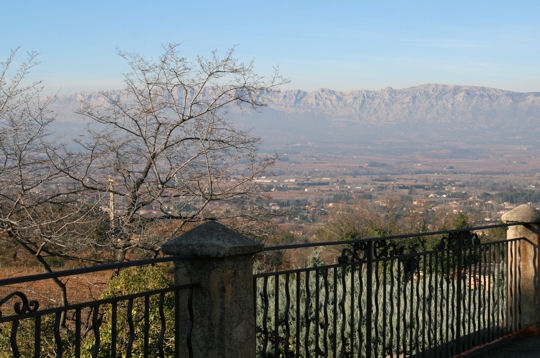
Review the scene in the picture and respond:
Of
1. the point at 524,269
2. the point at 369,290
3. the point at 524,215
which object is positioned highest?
the point at 524,215

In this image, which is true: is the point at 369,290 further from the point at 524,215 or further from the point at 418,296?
the point at 524,215

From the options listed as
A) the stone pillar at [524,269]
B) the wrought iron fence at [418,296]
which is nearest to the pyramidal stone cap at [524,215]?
the stone pillar at [524,269]

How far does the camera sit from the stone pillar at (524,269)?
666 centimetres

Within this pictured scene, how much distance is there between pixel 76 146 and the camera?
14.1m

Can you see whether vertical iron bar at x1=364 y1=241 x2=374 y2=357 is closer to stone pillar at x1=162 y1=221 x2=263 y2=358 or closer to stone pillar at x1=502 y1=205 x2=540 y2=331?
stone pillar at x1=162 y1=221 x2=263 y2=358

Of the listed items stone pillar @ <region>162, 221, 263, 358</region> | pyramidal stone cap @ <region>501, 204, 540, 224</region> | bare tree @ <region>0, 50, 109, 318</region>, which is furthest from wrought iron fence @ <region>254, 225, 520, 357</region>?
bare tree @ <region>0, 50, 109, 318</region>

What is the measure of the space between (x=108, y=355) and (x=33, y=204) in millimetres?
5203

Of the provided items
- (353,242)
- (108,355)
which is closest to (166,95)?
(108,355)

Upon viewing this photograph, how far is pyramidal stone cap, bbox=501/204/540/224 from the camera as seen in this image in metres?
6.62

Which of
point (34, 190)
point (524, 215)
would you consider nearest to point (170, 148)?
point (34, 190)

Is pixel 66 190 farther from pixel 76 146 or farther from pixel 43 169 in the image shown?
pixel 76 146

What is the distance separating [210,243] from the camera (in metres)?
3.29

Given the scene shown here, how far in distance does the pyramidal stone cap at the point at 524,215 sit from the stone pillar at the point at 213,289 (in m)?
4.17

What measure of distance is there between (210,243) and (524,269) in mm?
4735
